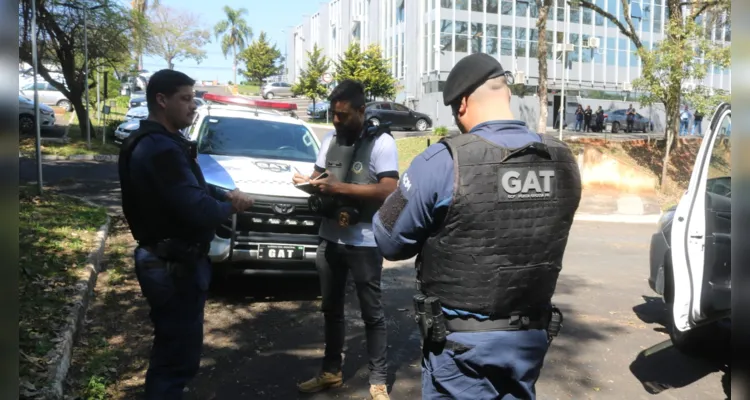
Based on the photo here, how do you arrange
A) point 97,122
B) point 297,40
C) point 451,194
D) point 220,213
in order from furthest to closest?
point 297,40, point 97,122, point 220,213, point 451,194

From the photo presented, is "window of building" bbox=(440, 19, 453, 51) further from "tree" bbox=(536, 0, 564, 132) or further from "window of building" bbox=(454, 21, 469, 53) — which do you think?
"tree" bbox=(536, 0, 564, 132)

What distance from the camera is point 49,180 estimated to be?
13.9 m

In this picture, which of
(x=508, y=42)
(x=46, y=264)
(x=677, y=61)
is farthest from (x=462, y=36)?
(x=46, y=264)

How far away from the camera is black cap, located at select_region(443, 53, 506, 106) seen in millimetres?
2285

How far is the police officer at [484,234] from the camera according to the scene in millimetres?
2227

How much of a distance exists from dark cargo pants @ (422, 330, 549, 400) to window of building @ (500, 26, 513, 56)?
40.6m

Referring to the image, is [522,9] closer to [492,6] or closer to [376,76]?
[492,6]

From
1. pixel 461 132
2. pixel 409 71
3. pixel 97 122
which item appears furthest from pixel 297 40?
pixel 461 132

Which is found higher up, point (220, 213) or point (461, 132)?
point (461, 132)

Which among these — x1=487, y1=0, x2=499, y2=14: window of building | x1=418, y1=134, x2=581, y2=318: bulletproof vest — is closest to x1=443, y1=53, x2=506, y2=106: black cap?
x1=418, y1=134, x2=581, y2=318: bulletproof vest

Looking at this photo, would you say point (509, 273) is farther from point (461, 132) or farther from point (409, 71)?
point (409, 71)

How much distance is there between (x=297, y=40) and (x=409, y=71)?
4374cm

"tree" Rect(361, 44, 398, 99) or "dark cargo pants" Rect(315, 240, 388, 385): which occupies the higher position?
"tree" Rect(361, 44, 398, 99)

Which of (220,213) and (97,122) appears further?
(97,122)
